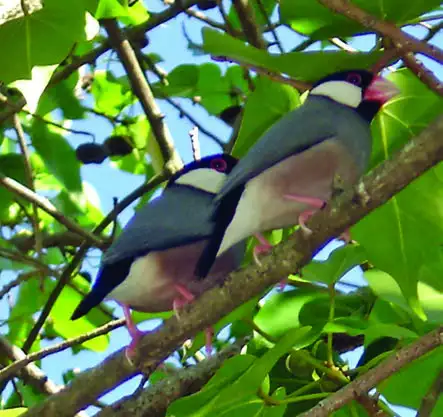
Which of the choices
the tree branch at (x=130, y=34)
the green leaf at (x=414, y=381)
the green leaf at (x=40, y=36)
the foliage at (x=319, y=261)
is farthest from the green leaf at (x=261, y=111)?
the tree branch at (x=130, y=34)

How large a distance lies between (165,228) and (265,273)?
0.82 feet

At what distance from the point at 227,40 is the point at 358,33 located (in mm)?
158

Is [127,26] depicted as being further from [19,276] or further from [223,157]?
[223,157]

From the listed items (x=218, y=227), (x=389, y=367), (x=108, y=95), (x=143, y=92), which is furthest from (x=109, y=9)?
(x=108, y=95)

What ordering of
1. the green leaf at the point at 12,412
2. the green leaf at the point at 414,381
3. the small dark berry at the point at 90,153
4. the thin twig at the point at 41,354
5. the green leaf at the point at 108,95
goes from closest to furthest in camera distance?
the green leaf at the point at 414,381 < the green leaf at the point at 12,412 < the thin twig at the point at 41,354 < the small dark berry at the point at 90,153 < the green leaf at the point at 108,95

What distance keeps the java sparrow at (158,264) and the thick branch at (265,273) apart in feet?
0.17

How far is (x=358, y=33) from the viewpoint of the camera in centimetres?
110

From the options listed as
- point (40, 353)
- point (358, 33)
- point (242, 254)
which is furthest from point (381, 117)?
point (40, 353)

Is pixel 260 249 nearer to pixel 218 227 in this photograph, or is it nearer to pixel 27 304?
pixel 218 227

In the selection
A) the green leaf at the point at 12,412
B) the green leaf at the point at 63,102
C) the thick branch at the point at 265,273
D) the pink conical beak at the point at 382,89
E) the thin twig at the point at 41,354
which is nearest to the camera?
the thick branch at the point at 265,273

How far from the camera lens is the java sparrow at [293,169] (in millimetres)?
1094

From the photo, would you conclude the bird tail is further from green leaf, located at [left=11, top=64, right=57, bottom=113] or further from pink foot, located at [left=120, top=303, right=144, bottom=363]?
green leaf, located at [left=11, top=64, right=57, bottom=113]

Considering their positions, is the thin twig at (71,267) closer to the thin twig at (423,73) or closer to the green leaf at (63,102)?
the green leaf at (63,102)

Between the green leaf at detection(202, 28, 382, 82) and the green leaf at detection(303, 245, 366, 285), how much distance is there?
29 centimetres
